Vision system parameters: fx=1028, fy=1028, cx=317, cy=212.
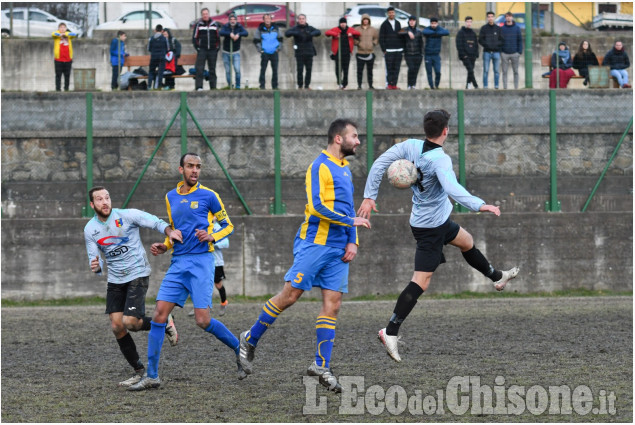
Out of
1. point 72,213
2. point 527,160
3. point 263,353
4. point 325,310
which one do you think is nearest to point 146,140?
point 72,213

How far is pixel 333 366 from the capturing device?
988cm

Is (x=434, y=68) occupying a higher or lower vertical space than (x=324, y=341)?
higher

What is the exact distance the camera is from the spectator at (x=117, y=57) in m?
20.5

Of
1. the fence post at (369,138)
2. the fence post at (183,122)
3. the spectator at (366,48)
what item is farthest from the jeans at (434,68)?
the fence post at (183,122)

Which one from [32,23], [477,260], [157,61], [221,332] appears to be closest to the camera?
[221,332]

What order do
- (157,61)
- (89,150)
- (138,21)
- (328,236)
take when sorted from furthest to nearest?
(138,21)
(157,61)
(89,150)
(328,236)

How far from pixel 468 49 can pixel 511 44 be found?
0.83m

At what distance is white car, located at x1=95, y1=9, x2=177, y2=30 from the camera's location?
25516mm

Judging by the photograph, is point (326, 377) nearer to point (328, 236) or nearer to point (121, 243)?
point (328, 236)

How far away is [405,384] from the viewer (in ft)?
28.8

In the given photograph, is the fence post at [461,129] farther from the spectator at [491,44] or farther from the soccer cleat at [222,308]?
the soccer cleat at [222,308]

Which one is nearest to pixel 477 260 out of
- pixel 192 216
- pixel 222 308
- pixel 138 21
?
pixel 192 216

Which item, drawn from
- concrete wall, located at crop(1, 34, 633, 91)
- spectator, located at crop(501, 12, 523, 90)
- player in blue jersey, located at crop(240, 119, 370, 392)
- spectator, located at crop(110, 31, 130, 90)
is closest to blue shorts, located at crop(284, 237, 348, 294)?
player in blue jersey, located at crop(240, 119, 370, 392)

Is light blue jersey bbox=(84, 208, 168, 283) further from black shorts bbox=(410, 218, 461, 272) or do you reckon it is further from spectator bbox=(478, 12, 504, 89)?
spectator bbox=(478, 12, 504, 89)
